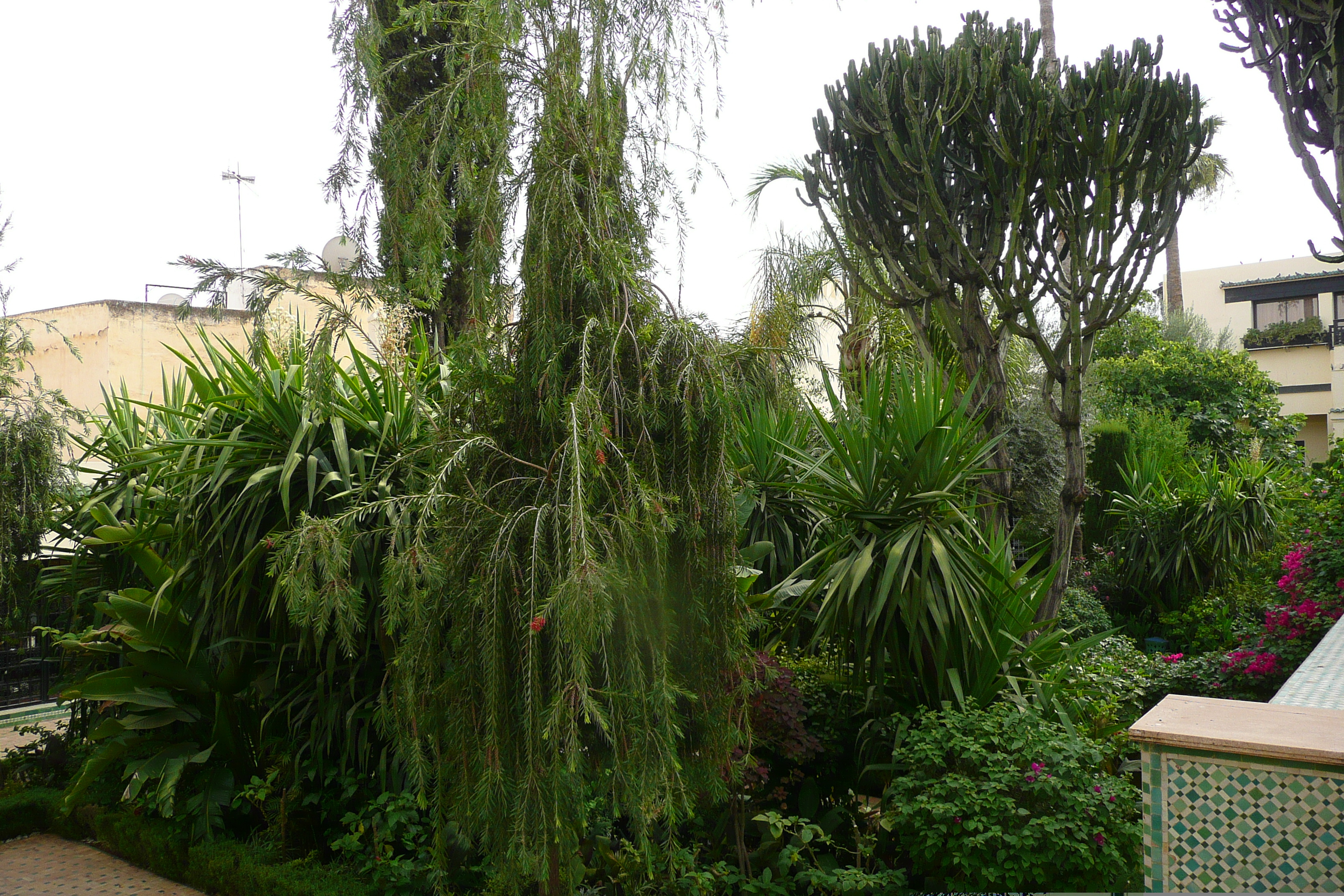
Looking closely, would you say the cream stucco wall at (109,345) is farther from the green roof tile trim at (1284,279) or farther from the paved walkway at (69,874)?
the green roof tile trim at (1284,279)

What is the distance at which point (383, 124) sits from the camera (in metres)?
3.74

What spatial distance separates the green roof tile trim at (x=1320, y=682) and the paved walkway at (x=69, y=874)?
5.05m

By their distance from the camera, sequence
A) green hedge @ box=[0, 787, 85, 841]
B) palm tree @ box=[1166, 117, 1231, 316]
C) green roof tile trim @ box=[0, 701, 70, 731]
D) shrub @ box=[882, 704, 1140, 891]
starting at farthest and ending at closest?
palm tree @ box=[1166, 117, 1231, 316], green roof tile trim @ box=[0, 701, 70, 731], green hedge @ box=[0, 787, 85, 841], shrub @ box=[882, 704, 1140, 891]

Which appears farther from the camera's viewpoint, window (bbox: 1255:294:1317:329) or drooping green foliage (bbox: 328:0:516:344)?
window (bbox: 1255:294:1317:329)

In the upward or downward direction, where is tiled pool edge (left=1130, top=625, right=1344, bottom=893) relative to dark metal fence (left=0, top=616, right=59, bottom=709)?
upward

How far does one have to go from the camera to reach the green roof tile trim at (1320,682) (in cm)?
336

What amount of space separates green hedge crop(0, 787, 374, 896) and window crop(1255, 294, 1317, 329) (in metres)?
25.6

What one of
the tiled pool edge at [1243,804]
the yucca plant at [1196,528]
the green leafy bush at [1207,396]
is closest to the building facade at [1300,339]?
the green leafy bush at [1207,396]

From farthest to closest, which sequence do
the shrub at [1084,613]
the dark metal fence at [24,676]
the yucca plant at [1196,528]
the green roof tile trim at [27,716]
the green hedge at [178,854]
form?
the yucca plant at [1196,528]
the shrub at [1084,613]
the dark metal fence at [24,676]
the green roof tile trim at [27,716]
the green hedge at [178,854]

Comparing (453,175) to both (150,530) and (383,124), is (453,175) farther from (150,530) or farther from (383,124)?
(150,530)

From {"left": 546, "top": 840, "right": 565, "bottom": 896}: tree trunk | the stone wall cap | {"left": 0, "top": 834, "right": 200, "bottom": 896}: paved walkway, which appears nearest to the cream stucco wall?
{"left": 0, "top": 834, "right": 200, "bottom": 896}: paved walkway

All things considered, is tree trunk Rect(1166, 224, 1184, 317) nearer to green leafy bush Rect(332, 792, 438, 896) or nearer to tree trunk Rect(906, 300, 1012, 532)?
tree trunk Rect(906, 300, 1012, 532)

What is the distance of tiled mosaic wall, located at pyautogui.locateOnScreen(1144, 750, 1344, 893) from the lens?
2246 mm

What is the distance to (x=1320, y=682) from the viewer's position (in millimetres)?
3805
